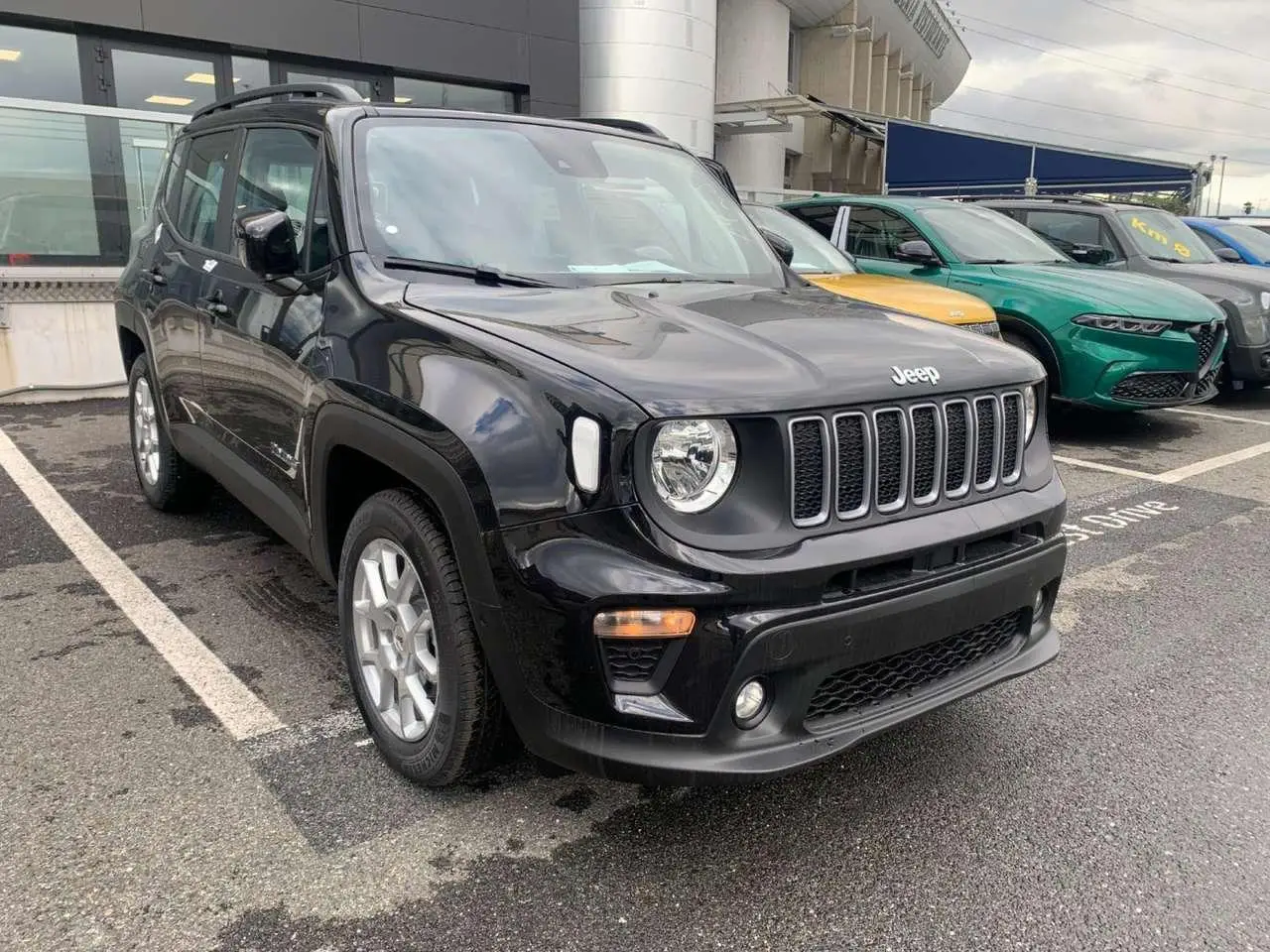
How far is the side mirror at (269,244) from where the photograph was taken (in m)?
3.01

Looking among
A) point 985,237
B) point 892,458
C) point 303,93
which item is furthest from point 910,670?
point 985,237

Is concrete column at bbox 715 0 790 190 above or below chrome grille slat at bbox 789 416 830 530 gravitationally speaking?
above

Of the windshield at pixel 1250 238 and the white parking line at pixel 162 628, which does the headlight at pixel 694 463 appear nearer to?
the white parking line at pixel 162 628

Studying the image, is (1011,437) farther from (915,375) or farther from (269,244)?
(269,244)

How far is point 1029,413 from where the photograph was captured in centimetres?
289

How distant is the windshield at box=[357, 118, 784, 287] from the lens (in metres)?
3.10

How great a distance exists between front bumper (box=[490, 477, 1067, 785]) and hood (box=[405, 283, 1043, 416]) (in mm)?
385

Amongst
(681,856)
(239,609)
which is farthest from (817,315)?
(239,609)

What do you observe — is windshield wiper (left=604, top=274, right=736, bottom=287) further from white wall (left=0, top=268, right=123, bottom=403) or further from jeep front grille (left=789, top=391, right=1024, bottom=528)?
white wall (left=0, top=268, right=123, bottom=403)

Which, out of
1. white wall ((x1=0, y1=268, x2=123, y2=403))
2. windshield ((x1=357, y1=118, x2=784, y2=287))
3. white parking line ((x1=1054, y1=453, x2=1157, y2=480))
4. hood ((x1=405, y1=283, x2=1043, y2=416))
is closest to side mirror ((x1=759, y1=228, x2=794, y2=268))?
windshield ((x1=357, y1=118, x2=784, y2=287))

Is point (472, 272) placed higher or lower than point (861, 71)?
lower

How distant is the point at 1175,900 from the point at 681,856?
1.16 m

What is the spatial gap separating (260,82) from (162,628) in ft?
38.1

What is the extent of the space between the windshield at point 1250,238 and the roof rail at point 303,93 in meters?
12.4
